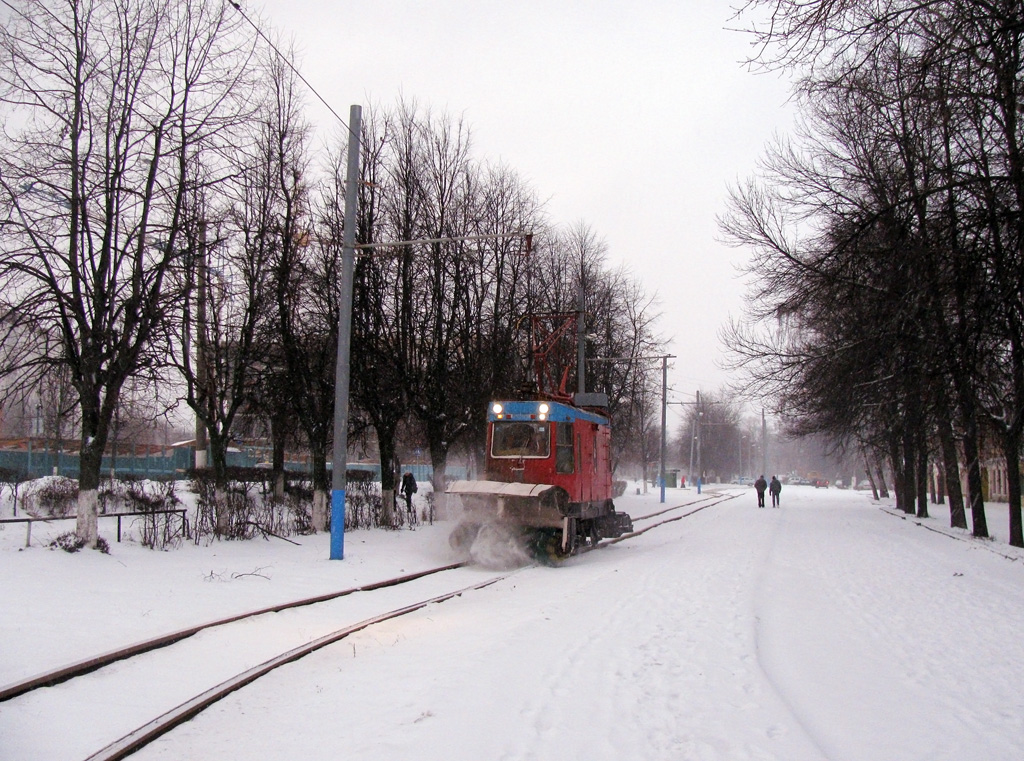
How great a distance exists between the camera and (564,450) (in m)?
16.3

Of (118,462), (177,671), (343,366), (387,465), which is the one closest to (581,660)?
(177,671)

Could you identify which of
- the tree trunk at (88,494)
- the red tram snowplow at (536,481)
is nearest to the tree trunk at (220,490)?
the tree trunk at (88,494)

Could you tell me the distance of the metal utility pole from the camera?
47.8 ft

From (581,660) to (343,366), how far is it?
8.85 m

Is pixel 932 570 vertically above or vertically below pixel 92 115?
below

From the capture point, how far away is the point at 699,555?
55.9 ft

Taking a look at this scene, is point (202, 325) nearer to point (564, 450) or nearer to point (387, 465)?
point (564, 450)

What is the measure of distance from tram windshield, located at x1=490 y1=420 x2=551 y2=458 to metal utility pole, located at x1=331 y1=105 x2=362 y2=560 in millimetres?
3334

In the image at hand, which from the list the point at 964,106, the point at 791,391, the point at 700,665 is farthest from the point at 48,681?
the point at 791,391

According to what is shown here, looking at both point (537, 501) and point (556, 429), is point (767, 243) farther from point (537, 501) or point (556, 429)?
point (537, 501)

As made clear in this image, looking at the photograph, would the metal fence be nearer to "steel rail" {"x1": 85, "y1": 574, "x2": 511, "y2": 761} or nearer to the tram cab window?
the tram cab window

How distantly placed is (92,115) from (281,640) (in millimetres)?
10750

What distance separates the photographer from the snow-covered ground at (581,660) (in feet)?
17.4

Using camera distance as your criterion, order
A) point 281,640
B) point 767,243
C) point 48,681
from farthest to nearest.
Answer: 1. point 767,243
2. point 281,640
3. point 48,681
